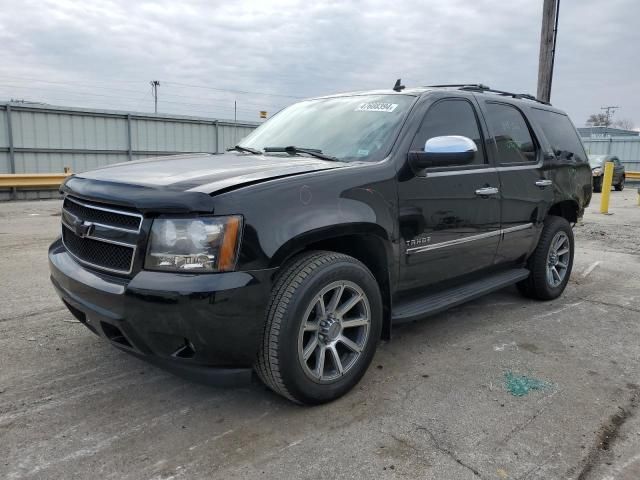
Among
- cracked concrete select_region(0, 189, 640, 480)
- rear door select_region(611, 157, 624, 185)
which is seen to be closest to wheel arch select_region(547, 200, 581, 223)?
cracked concrete select_region(0, 189, 640, 480)

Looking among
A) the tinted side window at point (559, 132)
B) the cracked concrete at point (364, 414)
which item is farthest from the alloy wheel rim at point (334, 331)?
the tinted side window at point (559, 132)

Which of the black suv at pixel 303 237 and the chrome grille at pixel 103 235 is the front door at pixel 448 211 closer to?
the black suv at pixel 303 237

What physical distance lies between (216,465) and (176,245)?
1.02m

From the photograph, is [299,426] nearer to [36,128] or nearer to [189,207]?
[189,207]

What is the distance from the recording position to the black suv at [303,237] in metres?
2.44

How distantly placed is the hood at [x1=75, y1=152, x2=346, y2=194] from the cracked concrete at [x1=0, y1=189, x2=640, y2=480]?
48.4 inches

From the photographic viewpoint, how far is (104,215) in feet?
8.89

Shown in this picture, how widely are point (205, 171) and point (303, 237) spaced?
0.70 meters

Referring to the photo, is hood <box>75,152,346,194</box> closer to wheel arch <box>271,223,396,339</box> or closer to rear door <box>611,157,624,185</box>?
wheel arch <box>271,223,396,339</box>

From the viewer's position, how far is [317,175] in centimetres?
282

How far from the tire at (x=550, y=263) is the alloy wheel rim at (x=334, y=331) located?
2.45 metres

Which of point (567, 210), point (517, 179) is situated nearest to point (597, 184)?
point (567, 210)

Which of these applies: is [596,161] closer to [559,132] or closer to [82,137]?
[559,132]

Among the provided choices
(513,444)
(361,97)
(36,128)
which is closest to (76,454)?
(513,444)
